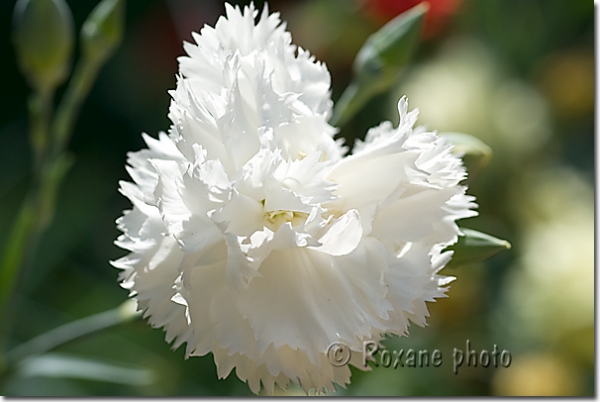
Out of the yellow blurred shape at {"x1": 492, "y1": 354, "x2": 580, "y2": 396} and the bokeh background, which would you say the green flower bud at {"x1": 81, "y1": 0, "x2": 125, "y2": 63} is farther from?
the yellow blurred shape at {"x1": 492, "y1": 354, "x2": 580, "y2": 396}

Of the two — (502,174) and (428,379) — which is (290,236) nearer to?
(428,379)

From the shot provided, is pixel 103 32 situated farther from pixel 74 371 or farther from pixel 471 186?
pixel 471 186

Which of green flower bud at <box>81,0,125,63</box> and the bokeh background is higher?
green flower bud at <box>81,0,125,63</box>

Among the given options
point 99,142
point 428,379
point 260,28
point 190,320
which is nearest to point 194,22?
point 99,142

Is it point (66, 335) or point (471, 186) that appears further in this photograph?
point (471, 186)

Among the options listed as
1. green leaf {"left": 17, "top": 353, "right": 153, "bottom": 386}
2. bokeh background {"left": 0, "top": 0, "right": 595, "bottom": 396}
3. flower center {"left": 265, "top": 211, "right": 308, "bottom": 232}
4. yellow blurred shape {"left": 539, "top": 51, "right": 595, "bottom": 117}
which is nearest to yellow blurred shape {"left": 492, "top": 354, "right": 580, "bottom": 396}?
bokeh background {"left": 0, "top": 0, "right": 595, "bottom": 396}

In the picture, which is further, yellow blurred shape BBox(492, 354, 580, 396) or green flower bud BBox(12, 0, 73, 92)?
yellow blurred shape BBox(492, 354, 580, 396)

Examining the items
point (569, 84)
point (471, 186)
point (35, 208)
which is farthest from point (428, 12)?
point (35, 208)
